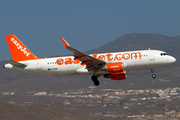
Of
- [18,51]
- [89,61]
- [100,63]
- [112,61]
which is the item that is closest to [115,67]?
[112,61]

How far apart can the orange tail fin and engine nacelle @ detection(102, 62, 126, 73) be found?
57.5 ft

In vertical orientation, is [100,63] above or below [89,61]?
below

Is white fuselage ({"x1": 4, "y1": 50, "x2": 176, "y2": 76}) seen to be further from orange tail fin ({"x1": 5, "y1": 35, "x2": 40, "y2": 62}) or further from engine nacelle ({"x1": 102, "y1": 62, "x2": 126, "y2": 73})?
orange tail fin ({"x1": 5, "y1": 35, "x2": 40, "y2": 62})

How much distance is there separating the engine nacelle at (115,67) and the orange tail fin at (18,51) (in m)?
17.5

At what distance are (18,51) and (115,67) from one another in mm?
22732

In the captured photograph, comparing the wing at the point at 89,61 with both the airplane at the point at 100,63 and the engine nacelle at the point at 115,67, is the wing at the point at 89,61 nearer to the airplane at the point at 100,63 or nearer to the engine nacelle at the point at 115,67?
the airplane at the point at 100,63

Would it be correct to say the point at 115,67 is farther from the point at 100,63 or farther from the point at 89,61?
the point at 89,61

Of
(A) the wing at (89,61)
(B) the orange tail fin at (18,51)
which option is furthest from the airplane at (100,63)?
(B) the orange tail fin at (18,51)

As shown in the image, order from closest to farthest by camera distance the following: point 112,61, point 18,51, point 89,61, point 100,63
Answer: point 89,61 < point 100,63 < point 112,61 < point 18,51

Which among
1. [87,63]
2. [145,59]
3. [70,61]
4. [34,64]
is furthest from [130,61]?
[34,64]

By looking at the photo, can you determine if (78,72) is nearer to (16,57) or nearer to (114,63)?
(114,63)

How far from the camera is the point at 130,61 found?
59688 mm

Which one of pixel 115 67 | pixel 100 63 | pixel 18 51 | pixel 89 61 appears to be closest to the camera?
pixel 115 67

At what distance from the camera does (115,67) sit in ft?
192
